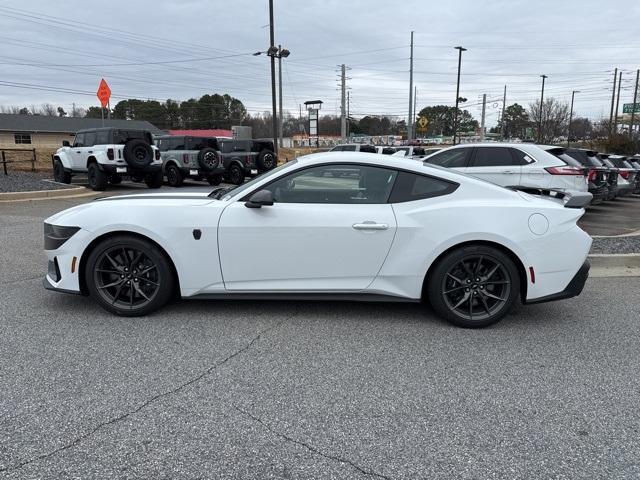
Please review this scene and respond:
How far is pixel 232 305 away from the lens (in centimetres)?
479

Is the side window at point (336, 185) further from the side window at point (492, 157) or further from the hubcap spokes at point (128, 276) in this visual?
the side window at point (492, 157)

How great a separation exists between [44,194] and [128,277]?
1102 centimetres

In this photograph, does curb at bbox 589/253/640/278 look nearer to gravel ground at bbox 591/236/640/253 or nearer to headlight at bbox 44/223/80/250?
gravel ground at bbox 591/236/640/253

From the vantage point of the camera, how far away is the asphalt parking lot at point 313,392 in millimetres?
2525

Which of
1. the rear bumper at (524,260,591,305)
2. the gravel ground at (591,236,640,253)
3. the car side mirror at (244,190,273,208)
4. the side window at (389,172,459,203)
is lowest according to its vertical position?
the gravel ground at (591,236,640,253)

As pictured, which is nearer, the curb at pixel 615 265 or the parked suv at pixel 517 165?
the curb at pixel 615 265

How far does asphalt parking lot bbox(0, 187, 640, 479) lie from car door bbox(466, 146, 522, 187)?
6381 mm

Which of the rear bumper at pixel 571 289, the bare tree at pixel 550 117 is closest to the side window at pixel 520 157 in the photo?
the rear bumper at pixel 571 289

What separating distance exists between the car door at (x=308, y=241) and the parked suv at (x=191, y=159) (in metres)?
13.8

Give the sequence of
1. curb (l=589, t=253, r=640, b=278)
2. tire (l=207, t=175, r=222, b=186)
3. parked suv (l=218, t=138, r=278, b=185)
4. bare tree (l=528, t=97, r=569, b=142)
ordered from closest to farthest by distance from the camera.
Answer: curb (l=589, t=253, r=640, b=278) → tire (l=207, t=175, r=222, b=186) → parked suv (l=218, t=138, r=278, b=185) → bare tree (l=528, t=97, r=569, b=142)

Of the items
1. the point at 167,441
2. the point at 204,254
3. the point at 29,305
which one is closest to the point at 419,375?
the point at 167,441

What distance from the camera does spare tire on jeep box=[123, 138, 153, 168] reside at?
15.4 metres

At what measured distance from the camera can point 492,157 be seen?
36.2 feet

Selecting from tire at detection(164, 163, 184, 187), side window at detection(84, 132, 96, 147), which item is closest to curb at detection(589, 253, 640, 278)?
tire at detection(164, 163, 184, 187)
